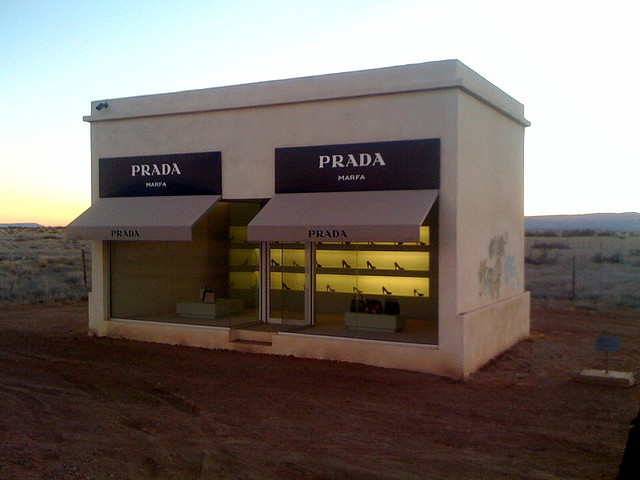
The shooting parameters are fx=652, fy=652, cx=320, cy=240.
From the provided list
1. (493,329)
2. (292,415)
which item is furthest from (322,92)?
(292,415)

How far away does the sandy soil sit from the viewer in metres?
7.14

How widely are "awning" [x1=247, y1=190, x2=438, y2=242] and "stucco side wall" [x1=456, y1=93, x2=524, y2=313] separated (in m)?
0.99

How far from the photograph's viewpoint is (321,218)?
39.1ft

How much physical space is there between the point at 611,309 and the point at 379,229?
496 inches

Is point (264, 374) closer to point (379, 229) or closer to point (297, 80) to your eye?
point (379, 229)

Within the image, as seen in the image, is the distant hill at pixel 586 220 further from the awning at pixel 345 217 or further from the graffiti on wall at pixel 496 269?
the awning at pixel 345 217

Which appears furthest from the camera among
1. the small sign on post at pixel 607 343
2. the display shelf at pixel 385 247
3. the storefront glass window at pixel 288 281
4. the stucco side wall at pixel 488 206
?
the storefront glass window at pixel 288 281

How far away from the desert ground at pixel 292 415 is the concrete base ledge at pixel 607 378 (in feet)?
0.43

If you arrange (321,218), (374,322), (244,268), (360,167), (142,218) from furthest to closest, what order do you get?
(244,268), (142,218), (374,322), (360,167), (321,218)

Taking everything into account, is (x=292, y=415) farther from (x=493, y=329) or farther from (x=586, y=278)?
(x=586, y=278)

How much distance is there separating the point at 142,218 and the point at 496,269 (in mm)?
7579

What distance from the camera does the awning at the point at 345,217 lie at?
1103 cm

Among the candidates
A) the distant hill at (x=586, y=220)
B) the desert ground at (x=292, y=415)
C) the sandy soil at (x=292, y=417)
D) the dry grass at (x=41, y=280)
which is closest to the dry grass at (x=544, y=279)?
the dry grass at (x=41, y=280)

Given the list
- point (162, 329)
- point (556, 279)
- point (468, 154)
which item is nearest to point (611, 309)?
point (556, 279)
